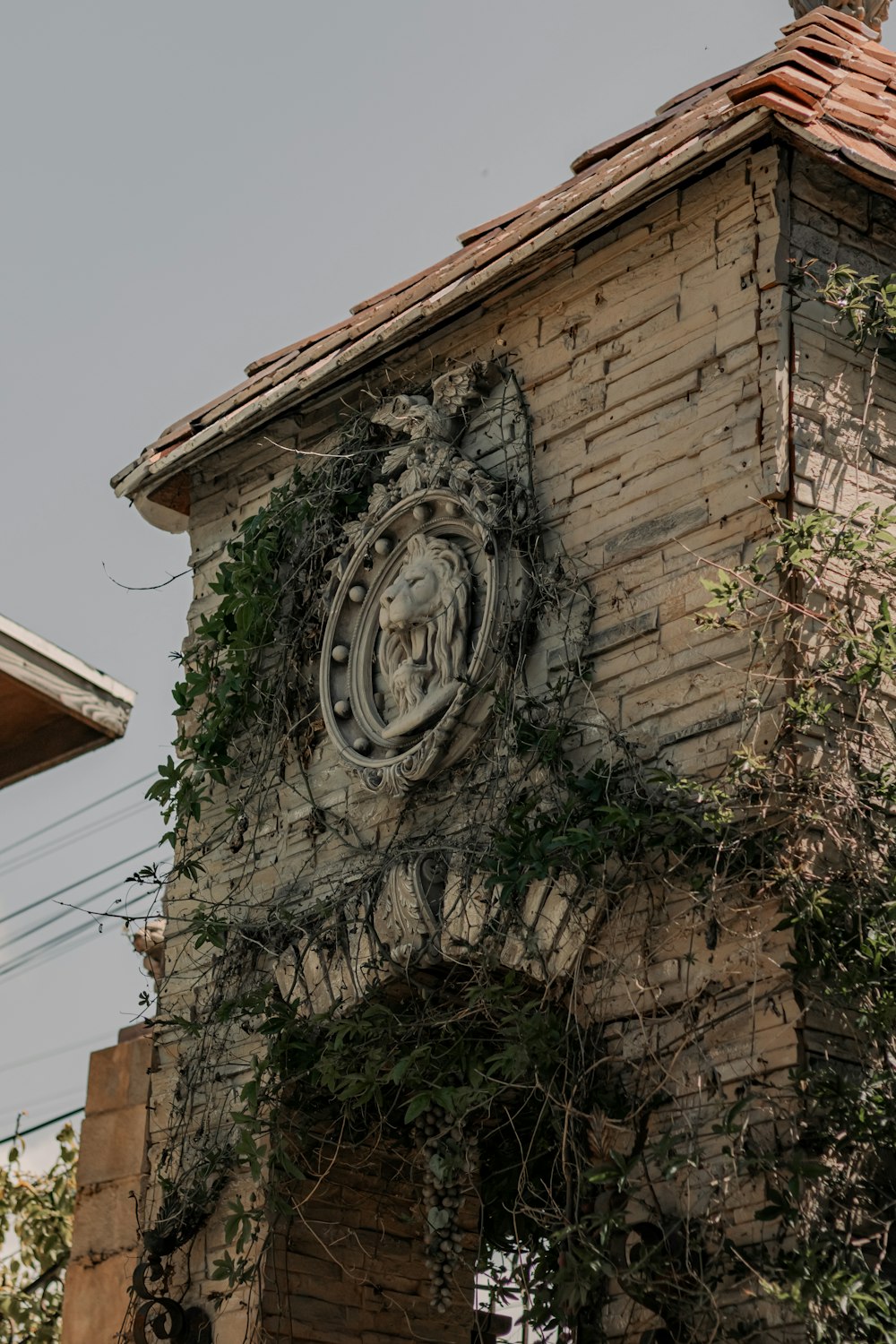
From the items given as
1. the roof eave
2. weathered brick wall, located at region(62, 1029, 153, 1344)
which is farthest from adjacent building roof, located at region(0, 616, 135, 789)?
weathered brick wall, located at region(62, 1029, 153, 1344)

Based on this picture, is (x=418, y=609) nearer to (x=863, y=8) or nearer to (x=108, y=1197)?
(x=108, y=1197)

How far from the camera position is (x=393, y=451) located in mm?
7285

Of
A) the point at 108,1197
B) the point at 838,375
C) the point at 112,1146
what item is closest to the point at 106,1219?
the point at 108,1197

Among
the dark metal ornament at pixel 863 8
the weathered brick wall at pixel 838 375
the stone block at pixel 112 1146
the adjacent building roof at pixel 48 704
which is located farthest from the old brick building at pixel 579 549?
the adjacent building roof at pixel 48 704

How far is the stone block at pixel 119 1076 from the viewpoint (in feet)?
24.9

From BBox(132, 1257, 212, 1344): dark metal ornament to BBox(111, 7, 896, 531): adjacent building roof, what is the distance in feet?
11.4

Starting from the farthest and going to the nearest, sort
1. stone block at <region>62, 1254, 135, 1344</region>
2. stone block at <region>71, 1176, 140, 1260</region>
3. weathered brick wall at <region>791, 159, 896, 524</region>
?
stone block at <region>71, 1176, 140, 1260</region>
stone block at <region>62, 1254, 135, 1344</region>
weathered brick wall at <region>791, 159, 896, 524</region>

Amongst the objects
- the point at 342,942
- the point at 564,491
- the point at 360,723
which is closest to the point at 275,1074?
the point at 342,942

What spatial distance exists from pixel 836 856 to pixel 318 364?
3.23 m

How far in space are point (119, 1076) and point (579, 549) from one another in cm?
321

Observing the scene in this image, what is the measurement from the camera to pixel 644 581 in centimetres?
610

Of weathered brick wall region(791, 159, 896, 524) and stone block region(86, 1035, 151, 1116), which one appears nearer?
weathered brick wall region(791, 159, 896, 524)

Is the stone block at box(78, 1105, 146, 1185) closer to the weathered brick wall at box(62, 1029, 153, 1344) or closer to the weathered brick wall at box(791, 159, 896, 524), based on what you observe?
the weathered brick wall at box(62, 1029, 153, 1344)

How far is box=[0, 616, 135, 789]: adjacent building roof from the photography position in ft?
13.9
